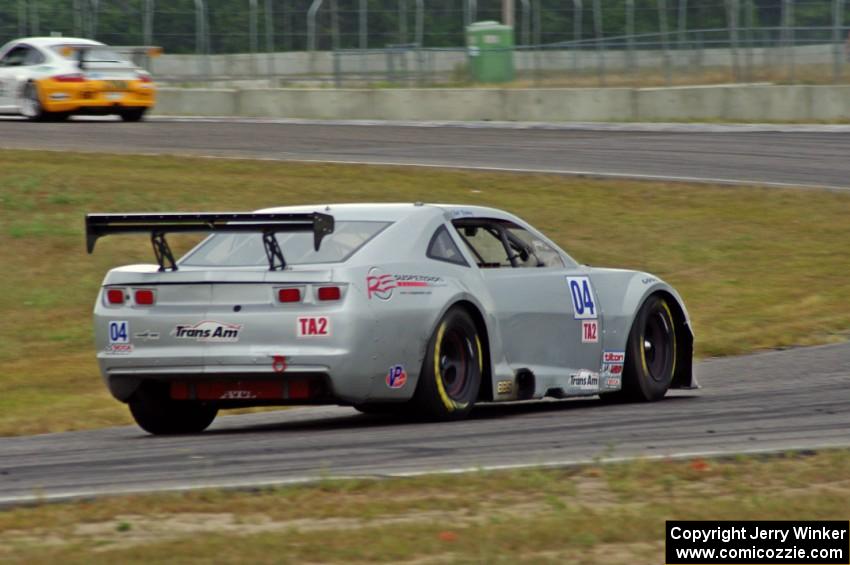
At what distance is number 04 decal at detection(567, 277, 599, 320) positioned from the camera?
10602 mm

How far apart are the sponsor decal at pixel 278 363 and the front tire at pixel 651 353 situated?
2.90 meters

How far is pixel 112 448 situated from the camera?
8961 millimetres

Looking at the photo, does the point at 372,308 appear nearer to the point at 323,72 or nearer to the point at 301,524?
the point at 301,524

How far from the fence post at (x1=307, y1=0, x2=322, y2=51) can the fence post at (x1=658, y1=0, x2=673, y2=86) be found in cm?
827

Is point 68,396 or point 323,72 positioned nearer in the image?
point 68,396

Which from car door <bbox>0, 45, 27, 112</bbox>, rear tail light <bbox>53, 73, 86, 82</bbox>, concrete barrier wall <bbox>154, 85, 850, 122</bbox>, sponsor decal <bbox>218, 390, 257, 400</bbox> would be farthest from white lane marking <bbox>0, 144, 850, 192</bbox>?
sponsor decal <bbox>218, 390, 257, 400</bbox>

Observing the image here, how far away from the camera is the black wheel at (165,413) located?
9.63 m

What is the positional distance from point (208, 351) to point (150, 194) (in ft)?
38.5

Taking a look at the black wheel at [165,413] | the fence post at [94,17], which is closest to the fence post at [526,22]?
the fence post at [94,17]

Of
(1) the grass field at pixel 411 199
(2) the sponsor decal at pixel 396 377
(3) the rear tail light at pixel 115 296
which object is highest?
(3) the rear tail light at pixel 115 296

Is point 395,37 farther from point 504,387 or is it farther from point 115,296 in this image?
point 115,296

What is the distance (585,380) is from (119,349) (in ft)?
10.0

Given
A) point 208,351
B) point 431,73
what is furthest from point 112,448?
point 431,73

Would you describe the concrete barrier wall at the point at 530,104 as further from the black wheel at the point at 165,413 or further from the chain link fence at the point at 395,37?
the black wheel at the point at 165,413
